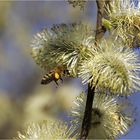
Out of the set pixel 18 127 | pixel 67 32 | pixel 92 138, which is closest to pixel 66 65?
pixel 67 32

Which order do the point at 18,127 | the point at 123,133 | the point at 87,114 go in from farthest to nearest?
the point at 18,127
the point at 123,133
the point at 87,114

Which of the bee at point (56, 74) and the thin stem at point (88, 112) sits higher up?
the bee at point (56, 74)

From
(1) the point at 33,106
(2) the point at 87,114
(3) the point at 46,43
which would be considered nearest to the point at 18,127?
(1) the point at 33,106

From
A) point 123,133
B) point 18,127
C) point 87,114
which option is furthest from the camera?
point 18,127

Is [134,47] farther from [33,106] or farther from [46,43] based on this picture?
[33,106]

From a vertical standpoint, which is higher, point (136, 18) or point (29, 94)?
point (136, 18)

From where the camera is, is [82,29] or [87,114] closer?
[87,114]

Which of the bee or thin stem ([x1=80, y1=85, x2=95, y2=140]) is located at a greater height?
the bee

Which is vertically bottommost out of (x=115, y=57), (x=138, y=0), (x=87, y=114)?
(x=87, y=114)

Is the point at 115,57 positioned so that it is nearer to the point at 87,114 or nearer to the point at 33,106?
the point at 87,114
